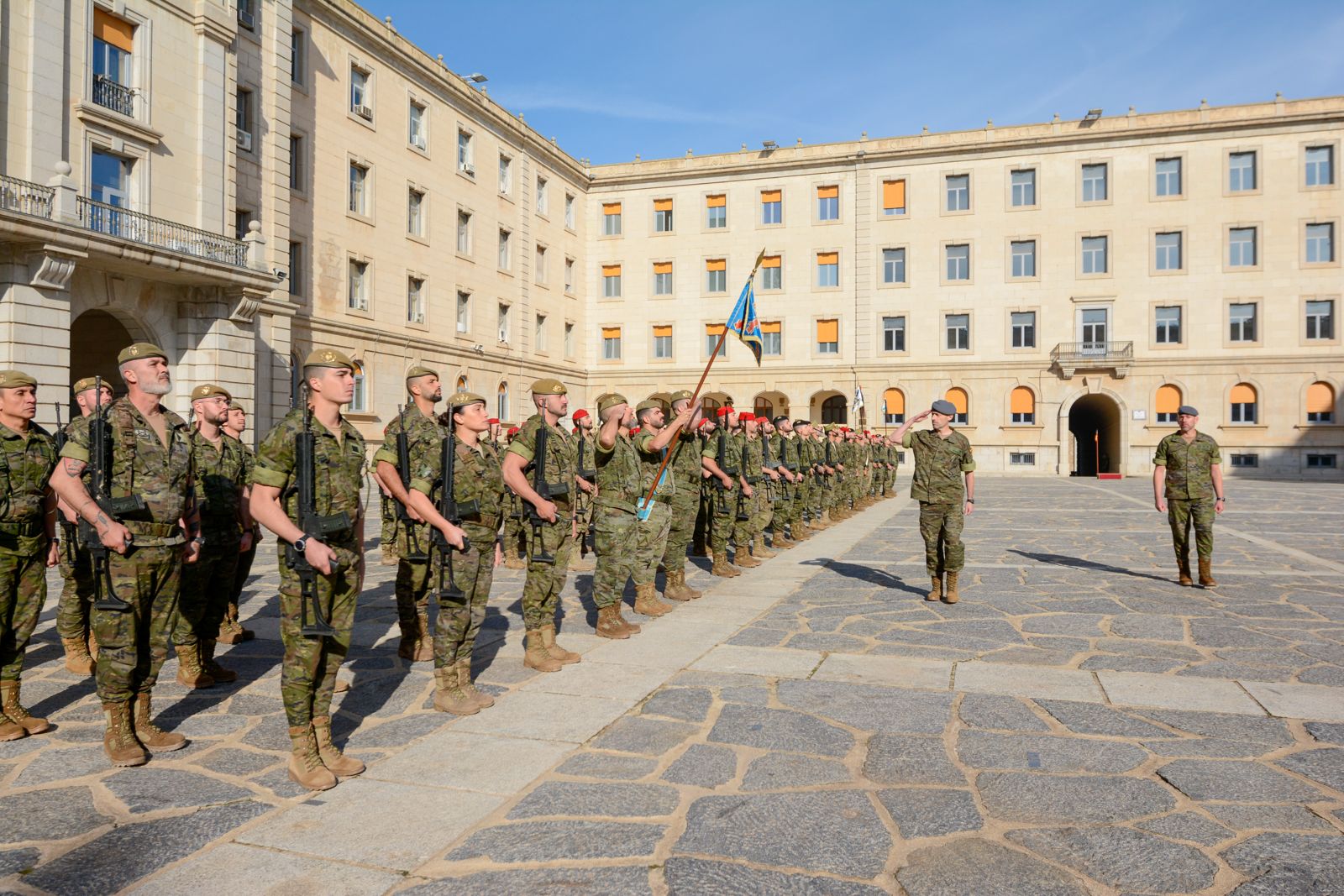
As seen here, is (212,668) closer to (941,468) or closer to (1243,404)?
(941,468)

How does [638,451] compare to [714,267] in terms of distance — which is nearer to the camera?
[638,451]

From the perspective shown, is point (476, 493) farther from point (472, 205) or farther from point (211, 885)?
point (472, 205)

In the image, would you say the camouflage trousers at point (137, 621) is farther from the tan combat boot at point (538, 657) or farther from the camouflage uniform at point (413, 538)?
the tan combat boot at point (538, 657)

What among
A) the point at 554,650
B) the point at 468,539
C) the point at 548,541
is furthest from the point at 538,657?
the point at 468,539

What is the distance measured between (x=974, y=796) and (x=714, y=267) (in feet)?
127

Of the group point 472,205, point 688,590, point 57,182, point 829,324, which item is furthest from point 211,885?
point 829,324

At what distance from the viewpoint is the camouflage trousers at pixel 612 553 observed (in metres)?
7.02

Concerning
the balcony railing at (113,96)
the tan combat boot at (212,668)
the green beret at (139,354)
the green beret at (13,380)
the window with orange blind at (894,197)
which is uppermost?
the window with orange blind at (894,197)

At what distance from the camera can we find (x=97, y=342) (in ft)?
74.2

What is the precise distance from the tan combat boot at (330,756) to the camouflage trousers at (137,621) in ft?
3.28

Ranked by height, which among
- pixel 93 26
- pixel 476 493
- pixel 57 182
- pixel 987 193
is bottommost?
pixel 476 493

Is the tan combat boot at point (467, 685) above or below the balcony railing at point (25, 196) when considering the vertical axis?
below

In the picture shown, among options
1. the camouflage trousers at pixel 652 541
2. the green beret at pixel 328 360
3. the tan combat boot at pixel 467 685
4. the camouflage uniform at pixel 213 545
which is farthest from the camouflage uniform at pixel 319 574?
the camouflage trousers at pixel 652 541

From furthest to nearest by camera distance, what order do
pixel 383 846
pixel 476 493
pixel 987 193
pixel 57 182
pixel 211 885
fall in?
pixel 987 193 → pixel 57 182 → pixel 476 493 → pixel 383 846 → pixel 211 885
